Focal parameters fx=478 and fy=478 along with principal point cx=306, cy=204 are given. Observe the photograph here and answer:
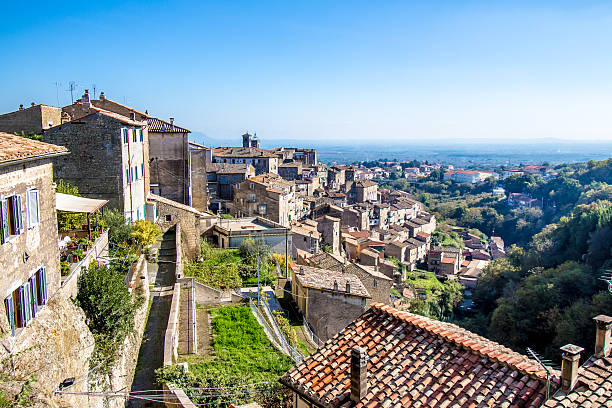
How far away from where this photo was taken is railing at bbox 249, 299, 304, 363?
15.4 m

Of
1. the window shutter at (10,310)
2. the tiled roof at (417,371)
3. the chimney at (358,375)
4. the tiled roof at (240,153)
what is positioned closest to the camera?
the tiled roof at (417,371)

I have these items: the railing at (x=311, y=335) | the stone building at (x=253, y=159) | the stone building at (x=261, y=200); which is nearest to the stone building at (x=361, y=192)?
the stone building at (x=253, y=159)

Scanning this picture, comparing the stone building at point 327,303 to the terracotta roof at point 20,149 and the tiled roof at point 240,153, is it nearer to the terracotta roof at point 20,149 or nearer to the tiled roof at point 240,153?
the terracotta roof at point 20,149

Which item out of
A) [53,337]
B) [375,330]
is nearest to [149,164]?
[53,337]

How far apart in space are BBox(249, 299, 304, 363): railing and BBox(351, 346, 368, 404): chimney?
Answer: 707cm

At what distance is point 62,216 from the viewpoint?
53.1ft

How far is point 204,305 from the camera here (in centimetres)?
1862

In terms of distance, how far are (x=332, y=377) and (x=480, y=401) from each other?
2.52 m

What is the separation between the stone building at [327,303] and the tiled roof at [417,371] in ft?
40.1

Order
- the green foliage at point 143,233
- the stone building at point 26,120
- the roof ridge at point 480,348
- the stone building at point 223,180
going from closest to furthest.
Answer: the roof ridge at point 480,348 → the green foliage at point 143,233 → the stone building at point 26,120 → the stone building at point 223,180

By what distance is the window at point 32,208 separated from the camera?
29.5 feet

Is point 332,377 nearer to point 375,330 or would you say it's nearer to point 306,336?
point 375,330

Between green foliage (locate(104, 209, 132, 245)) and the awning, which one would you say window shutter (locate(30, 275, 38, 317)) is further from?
green foliage (locate(104, 209, 132, 245))

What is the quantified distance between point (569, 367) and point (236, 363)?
880 centimetres
